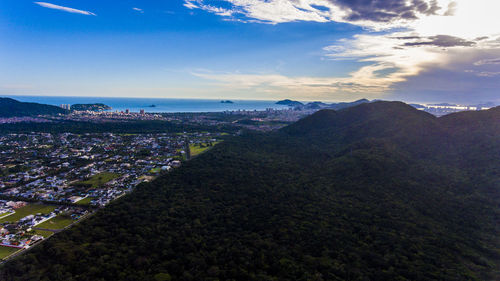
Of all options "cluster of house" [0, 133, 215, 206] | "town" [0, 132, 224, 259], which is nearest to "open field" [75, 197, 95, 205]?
"town" [0, 132, 224, 259]

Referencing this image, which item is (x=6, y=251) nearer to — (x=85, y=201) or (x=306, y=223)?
(x=85, y=201)

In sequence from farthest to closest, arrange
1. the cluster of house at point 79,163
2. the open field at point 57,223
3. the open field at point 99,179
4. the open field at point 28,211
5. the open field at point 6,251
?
the open field at point 99,179
the cluster of house at point 79,163
the open field at point 28,211
the open field at point 57,223
the open field at point 6,251

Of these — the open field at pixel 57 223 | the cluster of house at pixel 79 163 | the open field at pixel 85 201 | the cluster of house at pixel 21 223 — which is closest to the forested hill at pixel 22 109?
the cluster of house at pixel 79 163

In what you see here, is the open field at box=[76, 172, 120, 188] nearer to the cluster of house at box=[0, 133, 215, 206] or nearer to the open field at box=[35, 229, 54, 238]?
the cluster of house at box=[0, 133, 215, 206]

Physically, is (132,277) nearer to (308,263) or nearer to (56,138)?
(308,263)

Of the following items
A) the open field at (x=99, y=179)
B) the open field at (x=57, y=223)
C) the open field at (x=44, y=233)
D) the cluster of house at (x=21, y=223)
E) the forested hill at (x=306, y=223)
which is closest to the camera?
the forested hill at (x=306, y=223)

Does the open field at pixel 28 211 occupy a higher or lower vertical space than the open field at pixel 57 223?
higher

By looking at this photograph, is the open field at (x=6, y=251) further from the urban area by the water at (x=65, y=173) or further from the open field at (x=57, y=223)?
the open field at (x=57, y=223)
